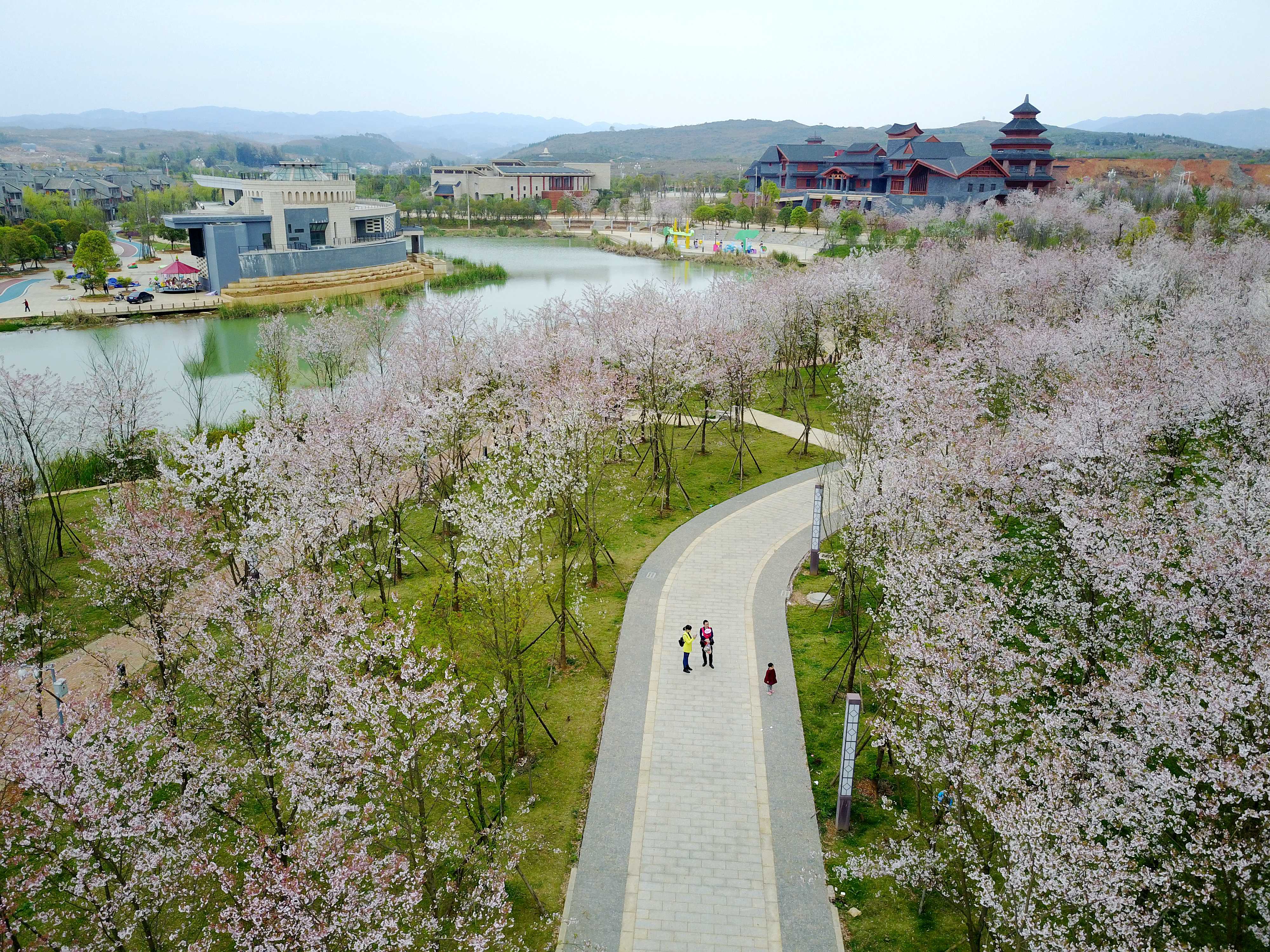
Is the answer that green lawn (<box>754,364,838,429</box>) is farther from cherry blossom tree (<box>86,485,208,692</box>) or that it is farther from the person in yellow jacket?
cherry blossom tree (<box>86,485,208,692</box>)

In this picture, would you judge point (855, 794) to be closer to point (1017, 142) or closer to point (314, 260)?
point (314, 260)

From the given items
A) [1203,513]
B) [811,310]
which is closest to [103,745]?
[1203,513]

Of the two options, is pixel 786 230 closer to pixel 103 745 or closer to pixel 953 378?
pixel 953 378

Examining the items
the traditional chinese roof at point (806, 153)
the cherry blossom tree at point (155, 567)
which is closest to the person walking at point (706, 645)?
the cherry blossom tree at point (155, 567)

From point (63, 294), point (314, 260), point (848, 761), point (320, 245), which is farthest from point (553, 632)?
point (63, 294)

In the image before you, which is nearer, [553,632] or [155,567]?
[155,567]

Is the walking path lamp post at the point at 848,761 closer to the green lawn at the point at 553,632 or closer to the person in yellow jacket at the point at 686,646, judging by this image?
the green lawn at the point at 553,632
